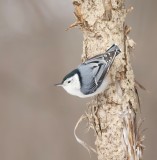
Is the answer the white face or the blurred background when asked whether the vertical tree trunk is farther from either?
the blurred background

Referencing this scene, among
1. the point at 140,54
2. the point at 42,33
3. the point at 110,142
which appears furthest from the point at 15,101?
the point at 110,142

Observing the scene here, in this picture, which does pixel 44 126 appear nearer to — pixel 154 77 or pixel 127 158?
pixel 154 77

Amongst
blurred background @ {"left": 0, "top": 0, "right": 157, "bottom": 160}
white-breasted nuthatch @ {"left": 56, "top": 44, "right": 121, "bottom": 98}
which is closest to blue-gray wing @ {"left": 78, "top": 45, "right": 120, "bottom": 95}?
white-breasted nuthatch @ {"left": 56, "top": 44, "right": 121, "bottom": 98}

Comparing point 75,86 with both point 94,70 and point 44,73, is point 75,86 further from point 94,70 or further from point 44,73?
point 44,73

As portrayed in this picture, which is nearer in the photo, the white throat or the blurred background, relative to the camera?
the white throat

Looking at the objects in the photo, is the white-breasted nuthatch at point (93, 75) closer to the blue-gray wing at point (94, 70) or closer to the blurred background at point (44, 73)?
the blue-gray wing at point (94, 70)

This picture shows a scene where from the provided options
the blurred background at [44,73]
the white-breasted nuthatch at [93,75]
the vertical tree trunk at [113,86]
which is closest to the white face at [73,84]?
the white-breasted nuthatch at [93,75]

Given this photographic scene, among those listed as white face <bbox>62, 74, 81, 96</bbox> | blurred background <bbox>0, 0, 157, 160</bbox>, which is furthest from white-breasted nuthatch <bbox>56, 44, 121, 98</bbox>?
blurred background <bbox>0, 0, 157, 160</bbox>

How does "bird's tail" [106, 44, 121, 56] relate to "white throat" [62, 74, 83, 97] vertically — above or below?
above

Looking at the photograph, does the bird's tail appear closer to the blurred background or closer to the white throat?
the white throat
